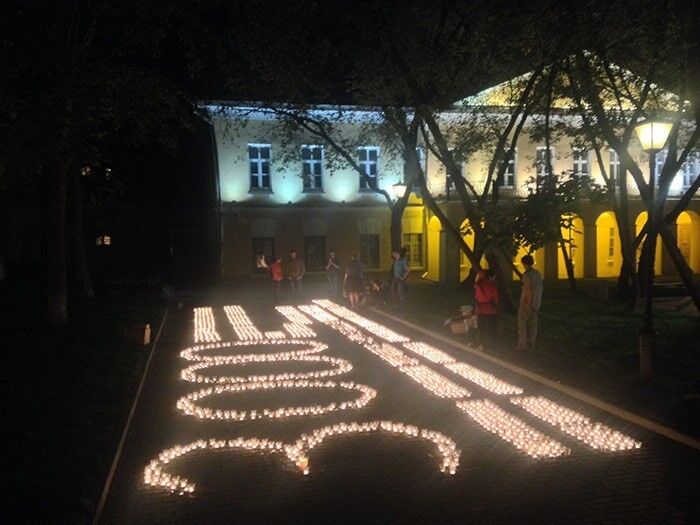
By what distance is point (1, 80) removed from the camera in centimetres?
998

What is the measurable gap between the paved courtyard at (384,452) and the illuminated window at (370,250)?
69.2 ft

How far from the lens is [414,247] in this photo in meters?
33.9

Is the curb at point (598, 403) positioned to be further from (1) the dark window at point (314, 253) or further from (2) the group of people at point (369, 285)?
(1) the dark window at point (314, 253)

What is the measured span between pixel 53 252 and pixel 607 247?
2889 centimetres

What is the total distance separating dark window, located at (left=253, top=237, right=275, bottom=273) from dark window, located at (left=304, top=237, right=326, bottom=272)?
172 centimetres

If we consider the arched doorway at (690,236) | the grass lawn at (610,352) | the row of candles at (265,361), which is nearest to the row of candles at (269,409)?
the row of candles at (265,361)

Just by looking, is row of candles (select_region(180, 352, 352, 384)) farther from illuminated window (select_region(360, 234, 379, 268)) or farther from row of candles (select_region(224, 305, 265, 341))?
illuminated window (select_region(360, 234, 379, 268))

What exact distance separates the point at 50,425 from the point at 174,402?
1.91 meters

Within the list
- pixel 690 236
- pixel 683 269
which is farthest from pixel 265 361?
pixel 690 236

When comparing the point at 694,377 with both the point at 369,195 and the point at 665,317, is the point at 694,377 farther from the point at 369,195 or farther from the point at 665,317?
the point at 369,195

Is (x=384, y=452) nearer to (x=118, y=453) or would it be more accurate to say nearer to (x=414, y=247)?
(x=118, y=453)

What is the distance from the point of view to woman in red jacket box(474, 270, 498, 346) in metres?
12.4

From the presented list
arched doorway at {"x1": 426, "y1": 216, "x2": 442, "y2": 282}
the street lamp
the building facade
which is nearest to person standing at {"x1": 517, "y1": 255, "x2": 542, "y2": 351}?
the street lamp

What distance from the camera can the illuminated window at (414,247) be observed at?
33.8 meters
